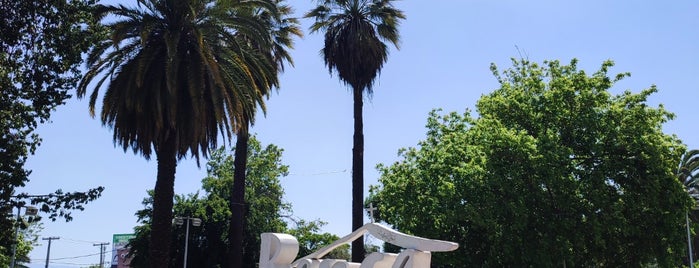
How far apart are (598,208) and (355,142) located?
977 cm

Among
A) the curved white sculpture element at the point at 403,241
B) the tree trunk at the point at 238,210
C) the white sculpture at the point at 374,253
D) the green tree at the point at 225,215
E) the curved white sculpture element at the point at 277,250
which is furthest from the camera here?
the green tree at the point at 225,215

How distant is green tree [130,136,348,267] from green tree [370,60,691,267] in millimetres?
14285

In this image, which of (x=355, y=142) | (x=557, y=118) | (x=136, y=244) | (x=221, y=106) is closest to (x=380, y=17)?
(x=355, y=142)

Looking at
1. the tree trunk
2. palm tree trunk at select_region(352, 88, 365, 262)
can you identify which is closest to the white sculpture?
palm tree trunk at select_region(352, 88, 365, 262)

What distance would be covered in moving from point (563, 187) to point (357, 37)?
10316 millimetres

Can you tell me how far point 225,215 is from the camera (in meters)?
39.4

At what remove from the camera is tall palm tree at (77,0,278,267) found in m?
21.0

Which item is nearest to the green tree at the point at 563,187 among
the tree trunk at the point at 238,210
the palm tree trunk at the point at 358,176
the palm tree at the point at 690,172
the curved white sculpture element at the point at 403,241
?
the palm tree trunk at the point at 358,176

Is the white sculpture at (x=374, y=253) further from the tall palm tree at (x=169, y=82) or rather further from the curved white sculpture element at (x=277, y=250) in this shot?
the tall palm tree at (x=169, y=82)

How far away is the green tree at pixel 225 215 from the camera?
38.2 m

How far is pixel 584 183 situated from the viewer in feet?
85.1

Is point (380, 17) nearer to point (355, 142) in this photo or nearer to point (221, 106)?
point (355, 142)

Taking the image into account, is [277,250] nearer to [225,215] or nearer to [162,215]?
[162,215]

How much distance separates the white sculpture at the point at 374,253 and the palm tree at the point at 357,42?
10.2m
